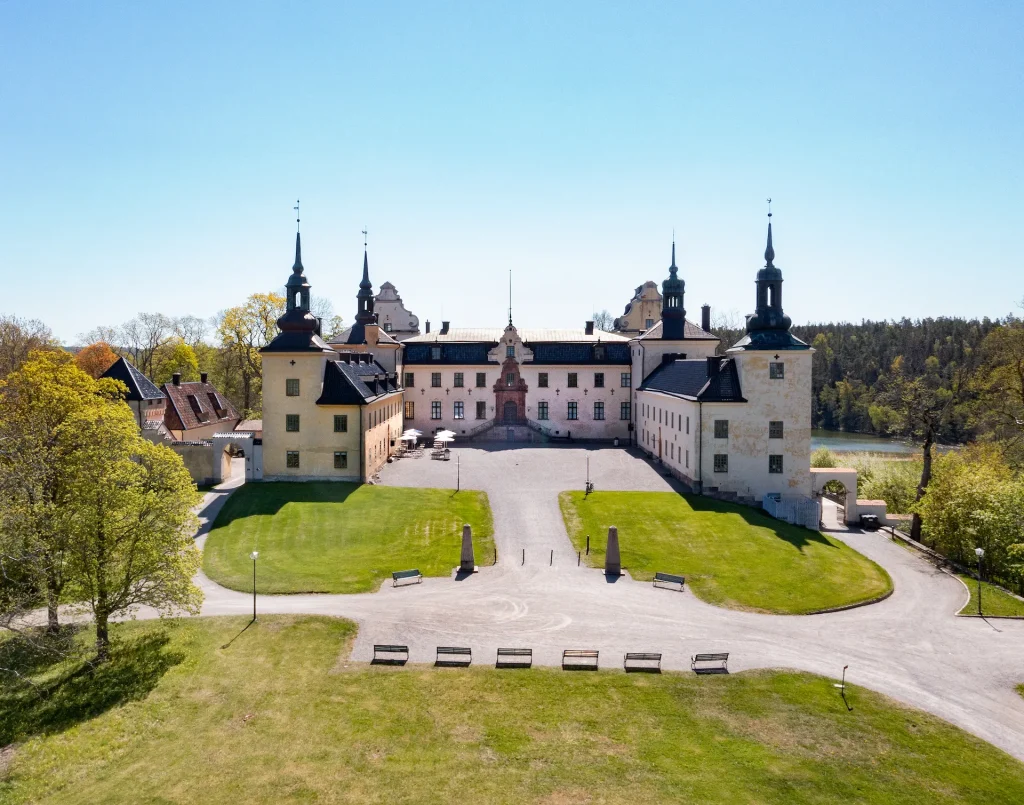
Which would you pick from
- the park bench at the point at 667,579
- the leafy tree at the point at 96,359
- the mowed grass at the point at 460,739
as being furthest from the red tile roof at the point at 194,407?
the park bench at the point at 667,579

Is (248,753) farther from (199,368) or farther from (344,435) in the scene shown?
(199,368)

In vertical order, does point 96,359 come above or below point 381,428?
above

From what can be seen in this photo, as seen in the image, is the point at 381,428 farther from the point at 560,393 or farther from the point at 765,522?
the point at 765,522

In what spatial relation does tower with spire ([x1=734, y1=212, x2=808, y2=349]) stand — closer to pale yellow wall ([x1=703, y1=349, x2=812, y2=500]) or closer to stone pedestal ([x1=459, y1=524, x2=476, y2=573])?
pale yellow wall ([x1=703, y1=349, x2=812, y2=500])

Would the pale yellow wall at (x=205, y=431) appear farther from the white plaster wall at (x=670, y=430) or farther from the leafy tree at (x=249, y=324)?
the white plaster wall at (x=670, y=430)

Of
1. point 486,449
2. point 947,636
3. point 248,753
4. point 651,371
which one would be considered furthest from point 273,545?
point 651,371

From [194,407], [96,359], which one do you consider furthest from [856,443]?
[96,359]
